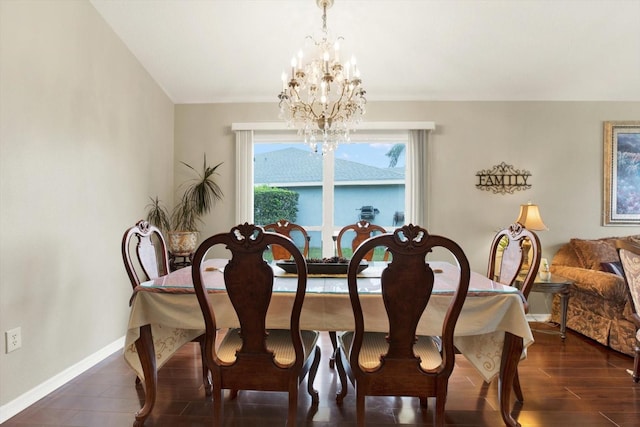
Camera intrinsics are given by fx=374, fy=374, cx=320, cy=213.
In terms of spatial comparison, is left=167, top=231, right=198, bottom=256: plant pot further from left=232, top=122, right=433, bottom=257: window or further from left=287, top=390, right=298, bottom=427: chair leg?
left=287, top=390, right=298, bottom=427: chair leg

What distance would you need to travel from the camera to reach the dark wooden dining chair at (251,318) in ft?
5.02

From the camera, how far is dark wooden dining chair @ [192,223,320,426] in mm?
1529

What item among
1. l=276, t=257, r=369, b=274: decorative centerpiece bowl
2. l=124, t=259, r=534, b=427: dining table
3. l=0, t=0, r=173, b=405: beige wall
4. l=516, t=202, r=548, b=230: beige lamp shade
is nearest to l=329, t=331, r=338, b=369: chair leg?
l=276, t=257, r=369, b=274: decorative centerpiece bowl

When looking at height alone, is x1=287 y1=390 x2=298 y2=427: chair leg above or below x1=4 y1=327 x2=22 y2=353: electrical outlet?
below

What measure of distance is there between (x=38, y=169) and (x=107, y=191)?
733 millimetres

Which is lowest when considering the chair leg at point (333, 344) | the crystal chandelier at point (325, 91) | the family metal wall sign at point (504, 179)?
the chair leg at point (333, 344)

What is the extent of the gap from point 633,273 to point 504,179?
6.07ft

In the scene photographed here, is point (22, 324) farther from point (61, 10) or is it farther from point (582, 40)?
point (582, 40)

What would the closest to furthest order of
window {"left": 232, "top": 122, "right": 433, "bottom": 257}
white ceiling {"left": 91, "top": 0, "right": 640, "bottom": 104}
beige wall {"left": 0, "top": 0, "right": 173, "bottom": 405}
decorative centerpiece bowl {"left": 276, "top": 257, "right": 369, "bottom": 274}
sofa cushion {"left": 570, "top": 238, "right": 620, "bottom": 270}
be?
beige wall {"left": 0, "top": 0, "right": 173, "bottom": 405} → decorative centerpiece bowl {"left": 276, "top": 257, "right": 369, "bottom": 274} → white ceiling {"left": 91, "top": 0, "right": 640, "bottom": 104} → sofa cushion {"left": 570, "top": 238, "right": 620, "bottom": 270} → window {"left": 232, "top": 122, "right": 433, "bottom": 257}

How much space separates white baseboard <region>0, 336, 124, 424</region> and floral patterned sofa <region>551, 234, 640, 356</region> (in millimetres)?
3896

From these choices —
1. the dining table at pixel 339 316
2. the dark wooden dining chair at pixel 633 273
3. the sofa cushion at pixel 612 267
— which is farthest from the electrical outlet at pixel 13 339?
the sofa cushion at pixel 612 267

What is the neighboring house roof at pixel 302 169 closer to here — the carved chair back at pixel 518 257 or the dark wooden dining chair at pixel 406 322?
the carved chair back at pixel 518 257

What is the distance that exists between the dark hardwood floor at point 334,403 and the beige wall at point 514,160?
1.68 m

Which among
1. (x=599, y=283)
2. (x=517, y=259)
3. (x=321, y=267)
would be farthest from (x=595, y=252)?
(x=321, y=267)
